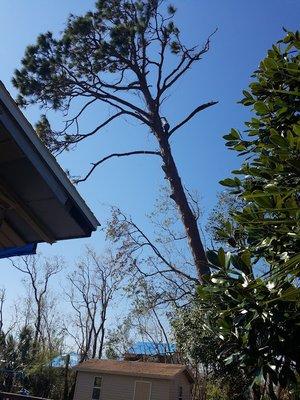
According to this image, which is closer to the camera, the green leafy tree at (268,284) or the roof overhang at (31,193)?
the green leafy tree at (268,284)

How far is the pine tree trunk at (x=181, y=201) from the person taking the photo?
1060 centimetres

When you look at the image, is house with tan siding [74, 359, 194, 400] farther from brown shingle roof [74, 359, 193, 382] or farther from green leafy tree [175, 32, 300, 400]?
green leafy tree [175, 32, 300, 400]

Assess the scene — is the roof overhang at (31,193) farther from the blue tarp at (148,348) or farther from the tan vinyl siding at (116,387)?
the blue tarp at (148,348)

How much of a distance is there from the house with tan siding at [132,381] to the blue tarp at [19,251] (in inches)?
640

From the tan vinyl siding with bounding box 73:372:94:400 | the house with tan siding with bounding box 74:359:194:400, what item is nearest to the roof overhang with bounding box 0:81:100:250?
the house with tan siding with bounding box 74:359:194:400

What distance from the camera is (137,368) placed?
20406mm

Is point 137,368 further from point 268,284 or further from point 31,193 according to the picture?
point 268,284

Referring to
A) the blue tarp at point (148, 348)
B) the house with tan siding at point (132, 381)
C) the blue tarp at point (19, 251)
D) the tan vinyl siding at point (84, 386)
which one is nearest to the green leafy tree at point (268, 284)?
the blue tarp at point (19, 251)

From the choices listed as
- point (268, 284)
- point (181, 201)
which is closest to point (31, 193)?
point (268, 284)

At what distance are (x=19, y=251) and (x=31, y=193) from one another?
1.04m

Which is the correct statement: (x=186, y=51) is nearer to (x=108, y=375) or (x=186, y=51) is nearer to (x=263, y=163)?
(x=263, y=163)

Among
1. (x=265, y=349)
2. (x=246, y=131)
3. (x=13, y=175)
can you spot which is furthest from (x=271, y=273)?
(x=13, y=175)

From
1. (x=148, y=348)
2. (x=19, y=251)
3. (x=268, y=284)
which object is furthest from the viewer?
(x=148, y=348)

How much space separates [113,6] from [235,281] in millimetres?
12420
